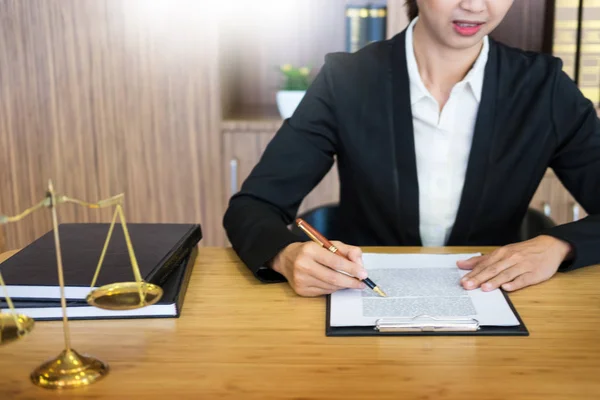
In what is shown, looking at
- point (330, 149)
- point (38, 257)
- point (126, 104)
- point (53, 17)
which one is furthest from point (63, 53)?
point (38, 257)

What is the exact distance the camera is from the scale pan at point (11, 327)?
0.75m

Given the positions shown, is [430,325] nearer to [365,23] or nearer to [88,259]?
[88,259]

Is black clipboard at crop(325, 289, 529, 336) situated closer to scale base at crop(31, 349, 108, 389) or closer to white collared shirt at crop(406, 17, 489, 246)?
scale base at crop(31, 349, 108, 389)

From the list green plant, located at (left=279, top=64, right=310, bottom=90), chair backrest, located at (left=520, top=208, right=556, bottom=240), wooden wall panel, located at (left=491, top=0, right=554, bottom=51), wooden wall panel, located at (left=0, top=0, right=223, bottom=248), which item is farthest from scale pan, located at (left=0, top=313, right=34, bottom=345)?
wooden wall panel, located at (left=491, top=0, right=554, bottom=51)

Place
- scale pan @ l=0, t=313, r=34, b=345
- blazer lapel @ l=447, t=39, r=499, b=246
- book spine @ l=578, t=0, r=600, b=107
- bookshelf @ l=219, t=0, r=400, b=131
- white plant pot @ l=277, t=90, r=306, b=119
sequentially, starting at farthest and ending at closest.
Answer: bookshelf @ l=219, t=0, r=400, b=131, white plant pot @ l=277, t=90, r=306, b=119, book spine @ l=578, t=0, r=600, b=107, blazer lapel @ l=447, t=39, r=499, b=246, scale pan @ l=0, t=313, r=34, b=345

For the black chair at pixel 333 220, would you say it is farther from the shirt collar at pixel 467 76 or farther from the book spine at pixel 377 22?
the book spine at pixel 377 22

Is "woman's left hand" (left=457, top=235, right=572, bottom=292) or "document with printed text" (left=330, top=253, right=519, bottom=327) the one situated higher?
"woman's left hand" (left=457, top=235, right=572, bottom=292)

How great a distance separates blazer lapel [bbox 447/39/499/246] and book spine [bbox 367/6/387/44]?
117 centimetres

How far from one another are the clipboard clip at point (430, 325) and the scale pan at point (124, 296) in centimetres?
30

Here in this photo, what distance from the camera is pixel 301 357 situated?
849 mm

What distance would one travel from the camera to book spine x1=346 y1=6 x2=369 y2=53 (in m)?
2.67

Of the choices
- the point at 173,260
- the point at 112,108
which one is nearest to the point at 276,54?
the point at 112,108

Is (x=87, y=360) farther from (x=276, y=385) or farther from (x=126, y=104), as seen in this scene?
(x=126, y=104)

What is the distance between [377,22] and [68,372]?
2141 mm
